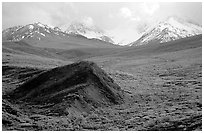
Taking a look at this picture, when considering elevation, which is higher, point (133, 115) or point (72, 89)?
point (72, 89)

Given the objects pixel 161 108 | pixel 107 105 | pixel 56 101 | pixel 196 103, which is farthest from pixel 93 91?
pixel 196 103

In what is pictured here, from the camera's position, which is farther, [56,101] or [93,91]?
[93,91]

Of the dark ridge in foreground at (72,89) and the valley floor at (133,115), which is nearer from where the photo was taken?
the valley floor at (133,115)

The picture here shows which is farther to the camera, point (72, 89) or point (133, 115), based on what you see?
point (72, 89)

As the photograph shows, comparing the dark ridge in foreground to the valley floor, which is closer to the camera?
the valley floor

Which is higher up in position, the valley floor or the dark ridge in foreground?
the dark ridge in foreground

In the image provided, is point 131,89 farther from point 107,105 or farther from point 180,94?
point 107,105

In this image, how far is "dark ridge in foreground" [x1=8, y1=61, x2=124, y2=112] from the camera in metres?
29.3

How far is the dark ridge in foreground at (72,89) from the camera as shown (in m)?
29.3

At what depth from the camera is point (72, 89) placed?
31.5 metres

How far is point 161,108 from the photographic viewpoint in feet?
98.7

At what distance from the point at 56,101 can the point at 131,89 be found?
13.3 meters

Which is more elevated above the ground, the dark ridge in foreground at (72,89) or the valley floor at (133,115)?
the dark ridge in foreground at (72,89)

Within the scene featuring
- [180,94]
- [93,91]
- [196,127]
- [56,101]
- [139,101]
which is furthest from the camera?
[180,94]
